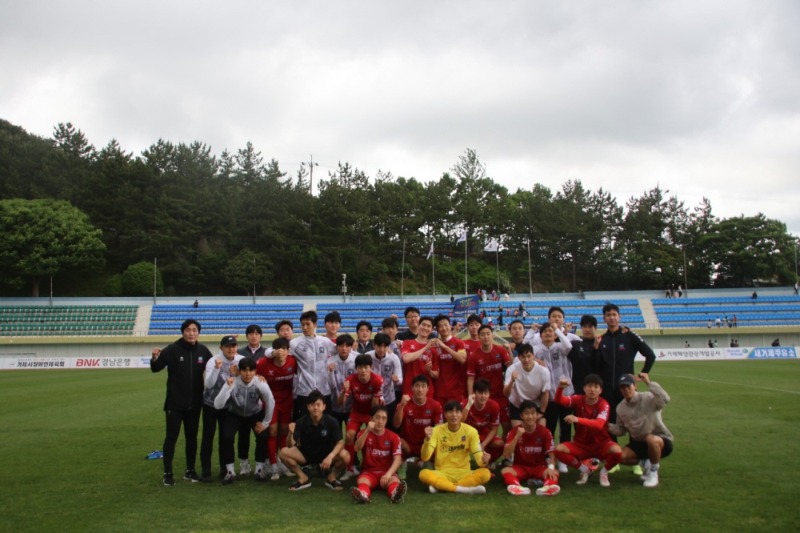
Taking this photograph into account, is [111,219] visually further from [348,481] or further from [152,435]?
[348,481]

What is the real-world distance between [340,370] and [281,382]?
32.5 inches

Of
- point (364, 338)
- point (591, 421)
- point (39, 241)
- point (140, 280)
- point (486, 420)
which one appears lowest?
point (486, 420)

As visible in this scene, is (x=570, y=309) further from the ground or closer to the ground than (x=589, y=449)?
further from the ground

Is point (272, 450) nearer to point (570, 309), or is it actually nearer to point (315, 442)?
point (315, 442)

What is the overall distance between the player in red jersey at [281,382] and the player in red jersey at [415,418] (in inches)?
61.5

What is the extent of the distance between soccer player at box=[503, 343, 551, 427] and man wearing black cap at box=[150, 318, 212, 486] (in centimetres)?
414

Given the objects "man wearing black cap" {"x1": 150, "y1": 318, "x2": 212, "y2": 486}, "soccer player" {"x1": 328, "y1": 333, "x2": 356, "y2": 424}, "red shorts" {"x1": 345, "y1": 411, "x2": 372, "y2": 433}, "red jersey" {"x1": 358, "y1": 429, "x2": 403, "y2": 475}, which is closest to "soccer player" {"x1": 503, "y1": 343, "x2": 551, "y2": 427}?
"red jersey" {"x1": 358, "y1": 429, "x2": 403, "y2": 475}

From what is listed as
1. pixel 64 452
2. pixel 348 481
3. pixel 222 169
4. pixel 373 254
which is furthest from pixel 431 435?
pixel 222 169

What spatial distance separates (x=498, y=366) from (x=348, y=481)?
258cm

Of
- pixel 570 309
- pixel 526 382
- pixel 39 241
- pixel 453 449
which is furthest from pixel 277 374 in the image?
pixel 39 241

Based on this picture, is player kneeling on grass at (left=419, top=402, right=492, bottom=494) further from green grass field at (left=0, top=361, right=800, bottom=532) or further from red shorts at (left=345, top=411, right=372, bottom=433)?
red shorts at (left=345, top=411, right=372, bottom=433)

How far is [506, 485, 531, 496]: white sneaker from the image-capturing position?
6.73 metres

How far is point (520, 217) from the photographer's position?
5856cm

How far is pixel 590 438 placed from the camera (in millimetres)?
7445
